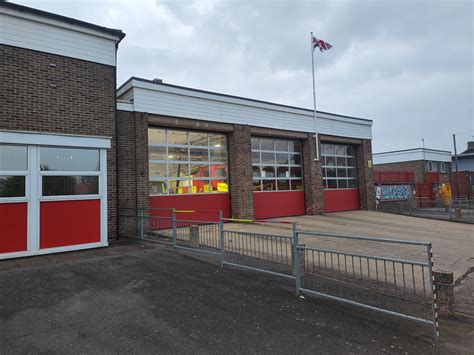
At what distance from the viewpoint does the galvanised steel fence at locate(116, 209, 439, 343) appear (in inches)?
182

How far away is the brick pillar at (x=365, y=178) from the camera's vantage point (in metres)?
21.7

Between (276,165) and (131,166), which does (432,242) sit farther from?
(131,166)

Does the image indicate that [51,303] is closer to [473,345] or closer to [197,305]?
[197,305]

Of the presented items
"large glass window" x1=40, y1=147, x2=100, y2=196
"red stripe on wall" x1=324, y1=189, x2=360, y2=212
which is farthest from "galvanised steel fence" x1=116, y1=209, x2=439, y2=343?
"red stripe on wall" x1=324, y1=189, x2=360, y2=212

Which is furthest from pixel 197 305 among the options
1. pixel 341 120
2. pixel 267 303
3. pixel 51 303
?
pixel 341 120

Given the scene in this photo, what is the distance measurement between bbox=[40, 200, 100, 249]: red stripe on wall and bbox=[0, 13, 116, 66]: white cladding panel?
4554mm

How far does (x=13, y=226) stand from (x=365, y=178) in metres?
20.3

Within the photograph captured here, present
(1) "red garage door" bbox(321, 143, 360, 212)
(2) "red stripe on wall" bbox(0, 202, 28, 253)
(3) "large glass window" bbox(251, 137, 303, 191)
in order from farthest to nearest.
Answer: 1. (1) "red garage door" bbox(321, 143, 360, 212)
2. (3) "large glass window" bbox(251, 137, 303, 191)
3. (2) "red stripe on wall" bbox(0, 202, 28, 253)

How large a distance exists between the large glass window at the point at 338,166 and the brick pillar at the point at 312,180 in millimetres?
1509

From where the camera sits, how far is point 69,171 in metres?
8.80

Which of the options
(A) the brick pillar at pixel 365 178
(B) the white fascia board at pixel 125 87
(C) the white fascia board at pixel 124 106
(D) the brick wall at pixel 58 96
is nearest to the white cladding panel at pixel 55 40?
(D) the brick wall at pixel 58 96

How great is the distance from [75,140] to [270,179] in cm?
1055

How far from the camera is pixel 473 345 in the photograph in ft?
12.0

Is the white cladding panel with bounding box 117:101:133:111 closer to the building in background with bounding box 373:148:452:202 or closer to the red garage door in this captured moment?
the red garage door
